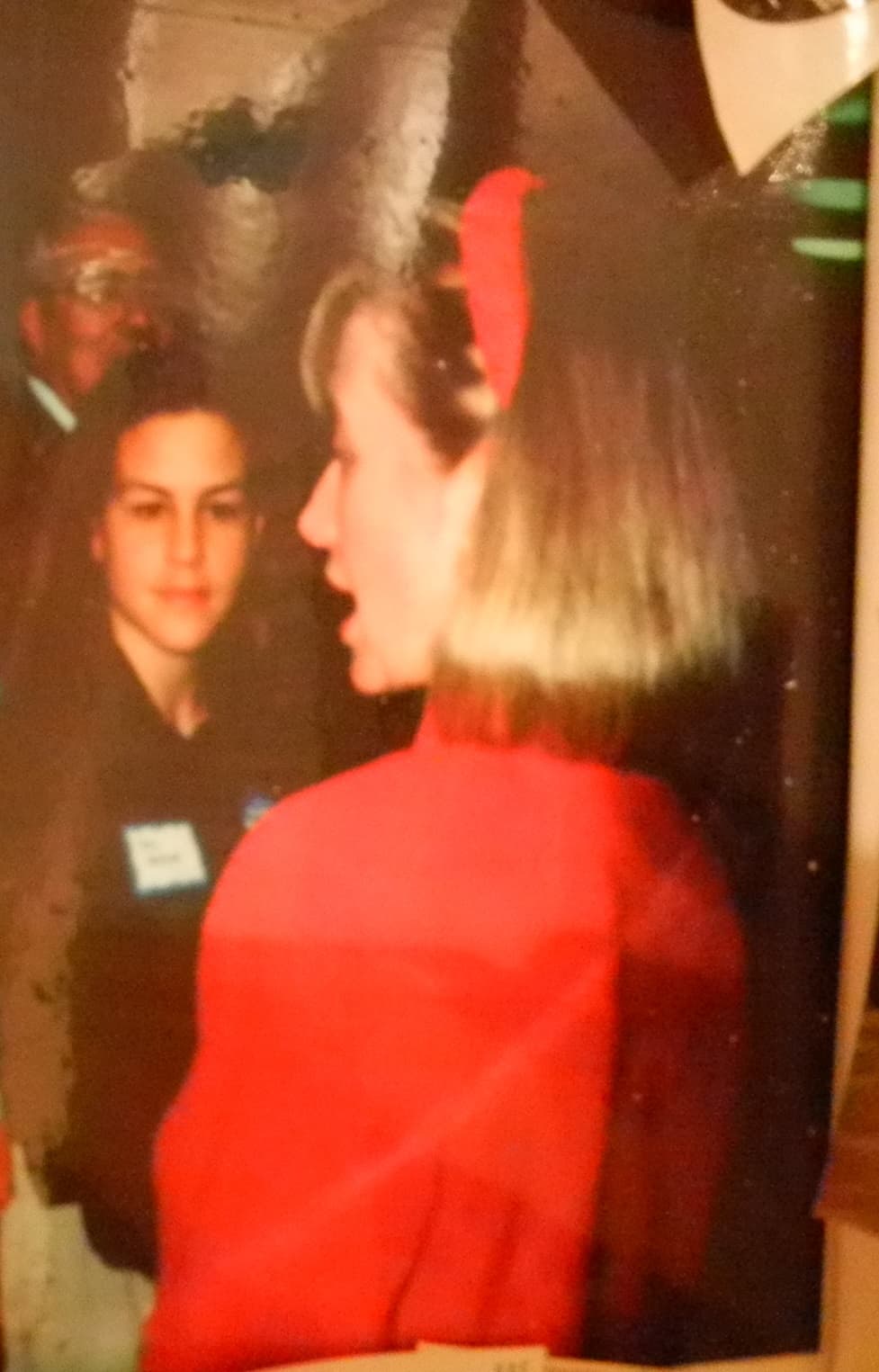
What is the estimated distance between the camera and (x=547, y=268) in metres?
0.73

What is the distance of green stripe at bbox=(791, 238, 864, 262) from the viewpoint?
772 millimetres

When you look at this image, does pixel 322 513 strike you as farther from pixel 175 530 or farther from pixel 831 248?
pixel 831 248

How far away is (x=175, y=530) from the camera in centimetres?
67

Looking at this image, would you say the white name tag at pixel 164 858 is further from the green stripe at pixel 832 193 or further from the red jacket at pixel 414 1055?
the green stripe at pixel 832 193

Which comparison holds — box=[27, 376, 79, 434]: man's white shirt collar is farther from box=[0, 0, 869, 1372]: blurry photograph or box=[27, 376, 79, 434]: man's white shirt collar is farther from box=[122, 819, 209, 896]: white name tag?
box=[122, 819, 209, 896]: white name tag

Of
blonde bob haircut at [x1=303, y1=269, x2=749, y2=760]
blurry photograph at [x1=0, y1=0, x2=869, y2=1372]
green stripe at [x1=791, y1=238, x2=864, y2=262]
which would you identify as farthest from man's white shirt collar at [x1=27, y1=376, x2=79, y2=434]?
green stripe at [x1=791, y1=238, x2=864, y2=262]

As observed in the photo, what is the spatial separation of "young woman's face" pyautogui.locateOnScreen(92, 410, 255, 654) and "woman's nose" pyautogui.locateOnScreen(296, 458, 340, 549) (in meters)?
0.03

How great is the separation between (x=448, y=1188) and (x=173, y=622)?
332 mm

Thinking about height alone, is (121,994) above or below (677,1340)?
above

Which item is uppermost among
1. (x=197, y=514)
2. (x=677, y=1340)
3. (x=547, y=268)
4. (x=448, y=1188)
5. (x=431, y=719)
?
(x=547, y=268)

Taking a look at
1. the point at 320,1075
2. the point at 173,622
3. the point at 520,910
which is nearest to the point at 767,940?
the point at 520,910

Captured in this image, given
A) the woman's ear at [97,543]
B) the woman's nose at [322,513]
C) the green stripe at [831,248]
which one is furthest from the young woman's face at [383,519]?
the green stripe at [831,248]

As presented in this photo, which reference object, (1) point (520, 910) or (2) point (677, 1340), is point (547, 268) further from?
(2) point (677, 1340)

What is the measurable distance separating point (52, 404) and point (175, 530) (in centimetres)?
8
